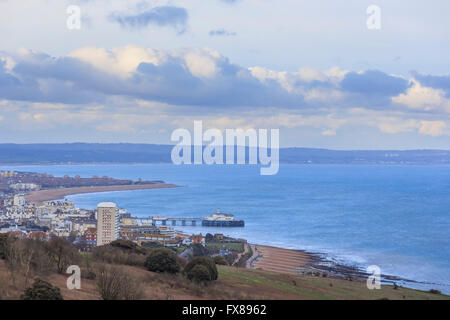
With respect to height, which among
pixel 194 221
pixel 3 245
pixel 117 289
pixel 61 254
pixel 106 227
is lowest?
pixel 194 221

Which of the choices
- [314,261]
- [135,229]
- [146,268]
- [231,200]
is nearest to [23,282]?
[146,268]

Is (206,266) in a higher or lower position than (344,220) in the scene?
higher

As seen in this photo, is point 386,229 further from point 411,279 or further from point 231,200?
point 231,200

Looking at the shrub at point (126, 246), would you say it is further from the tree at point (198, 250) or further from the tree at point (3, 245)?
the tree at point (198, 250)

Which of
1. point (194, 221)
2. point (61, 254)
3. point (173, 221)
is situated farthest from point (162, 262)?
point (194, 221)

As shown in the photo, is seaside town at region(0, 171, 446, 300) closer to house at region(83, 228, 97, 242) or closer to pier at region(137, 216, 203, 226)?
house at region(83, 228, 97, 242)

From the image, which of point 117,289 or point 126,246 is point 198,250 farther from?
point 117,289
